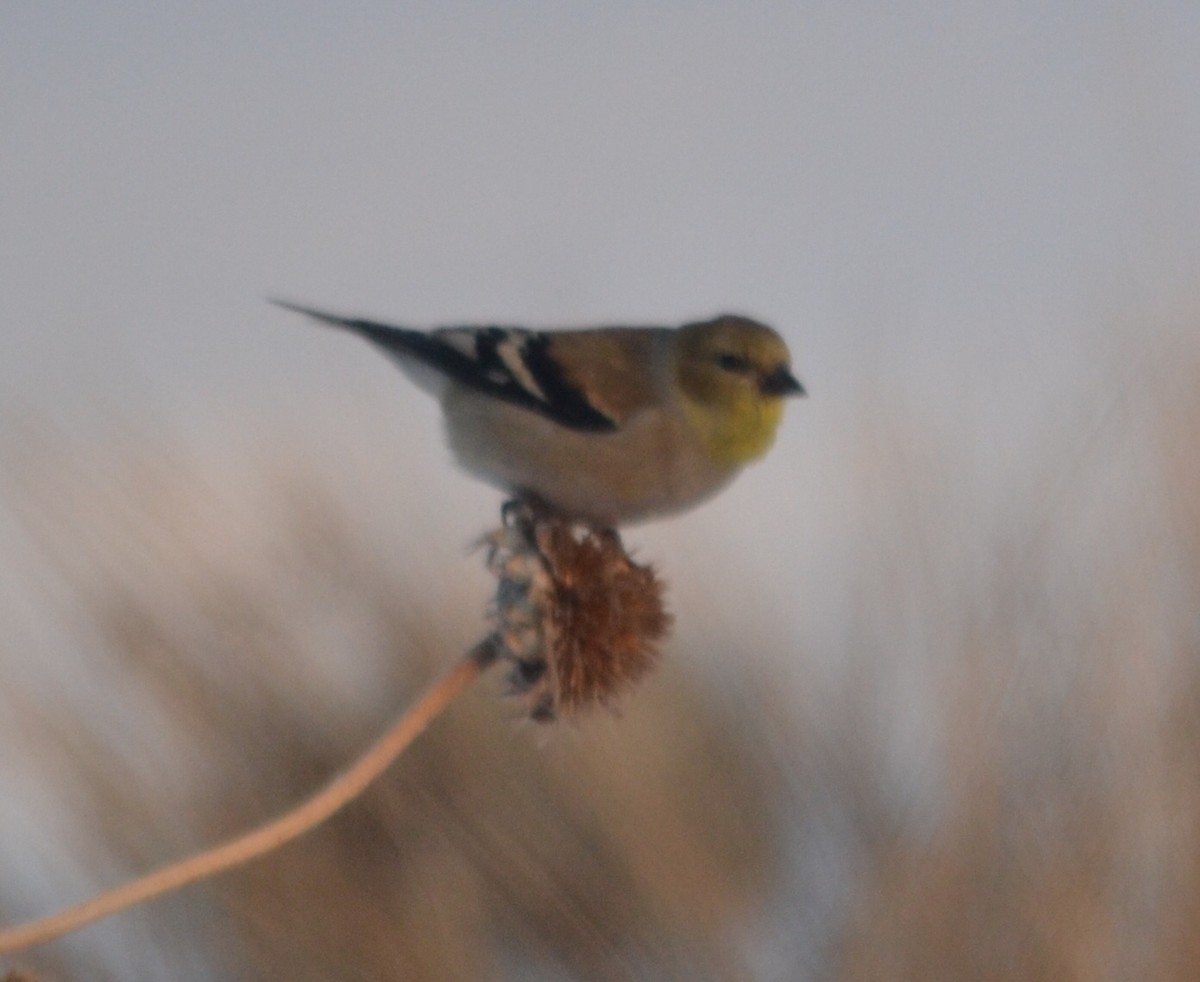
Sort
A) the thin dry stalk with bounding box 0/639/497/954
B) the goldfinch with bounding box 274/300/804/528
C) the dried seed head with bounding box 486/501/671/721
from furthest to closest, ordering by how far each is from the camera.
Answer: the goldfinch with bounding box 274/300/804/528, the dried seed head with bounding box 486/501/671/721, the thin dry stalk with bounding box 0/639/497/954

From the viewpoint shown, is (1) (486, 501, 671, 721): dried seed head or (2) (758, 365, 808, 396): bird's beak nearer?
(1) (486, 501, 671, 721): dried seed head

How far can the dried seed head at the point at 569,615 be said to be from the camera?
5.26 ft

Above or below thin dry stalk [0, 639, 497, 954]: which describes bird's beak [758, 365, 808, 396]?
above

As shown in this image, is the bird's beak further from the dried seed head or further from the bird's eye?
the dried seed head

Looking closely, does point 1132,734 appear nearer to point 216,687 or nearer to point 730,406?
point 730,406

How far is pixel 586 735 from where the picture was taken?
2551 mm

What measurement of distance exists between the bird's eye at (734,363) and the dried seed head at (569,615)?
398 millimetres

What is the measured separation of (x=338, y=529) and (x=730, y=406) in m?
0.78

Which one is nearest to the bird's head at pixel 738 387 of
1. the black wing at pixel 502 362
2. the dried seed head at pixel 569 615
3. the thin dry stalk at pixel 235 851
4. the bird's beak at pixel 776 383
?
the bird's beak at pixel 776 383

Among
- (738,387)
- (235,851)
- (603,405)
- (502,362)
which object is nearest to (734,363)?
(738,387)

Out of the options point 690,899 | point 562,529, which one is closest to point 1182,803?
point 690,899

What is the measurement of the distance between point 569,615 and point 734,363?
0.59m

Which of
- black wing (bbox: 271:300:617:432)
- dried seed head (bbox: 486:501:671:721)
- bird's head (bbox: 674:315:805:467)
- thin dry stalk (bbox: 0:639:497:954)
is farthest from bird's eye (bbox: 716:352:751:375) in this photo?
thin dry stalk (bbox: 0:639:497:954)

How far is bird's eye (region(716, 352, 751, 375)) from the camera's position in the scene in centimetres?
211
